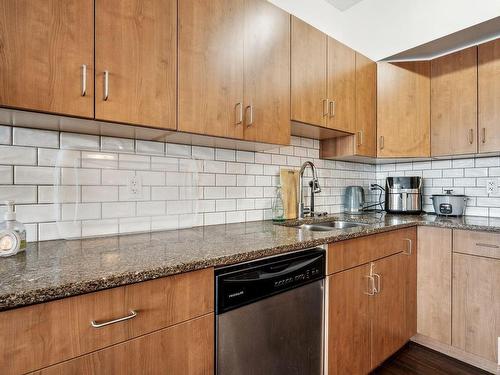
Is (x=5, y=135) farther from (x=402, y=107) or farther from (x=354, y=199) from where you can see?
(x=402, y=107)

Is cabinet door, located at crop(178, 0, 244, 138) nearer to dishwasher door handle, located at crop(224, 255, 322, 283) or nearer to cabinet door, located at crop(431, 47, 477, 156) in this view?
dishwasher door handle, located at crop(224, 255, 322, 283)

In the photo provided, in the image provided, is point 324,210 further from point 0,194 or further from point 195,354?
point 0,194

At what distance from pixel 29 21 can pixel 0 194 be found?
26.0 inches

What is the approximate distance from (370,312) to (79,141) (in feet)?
5.97

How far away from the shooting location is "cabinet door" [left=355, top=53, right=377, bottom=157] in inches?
86.7

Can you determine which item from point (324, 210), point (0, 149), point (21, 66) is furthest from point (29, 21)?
point (324, 210)

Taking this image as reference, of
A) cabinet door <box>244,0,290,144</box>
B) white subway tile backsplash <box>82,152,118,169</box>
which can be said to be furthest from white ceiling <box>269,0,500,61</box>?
white subway tile backsplash <box>82,152,118,169</box>

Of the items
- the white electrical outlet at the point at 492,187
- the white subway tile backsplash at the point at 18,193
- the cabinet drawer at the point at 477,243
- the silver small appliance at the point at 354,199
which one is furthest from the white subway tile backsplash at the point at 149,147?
the white electrical outlet at the point at 492,187

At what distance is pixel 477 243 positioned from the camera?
5.93 feet

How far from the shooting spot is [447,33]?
2.02 meters

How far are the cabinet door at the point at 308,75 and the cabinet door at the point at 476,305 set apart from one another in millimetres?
1345

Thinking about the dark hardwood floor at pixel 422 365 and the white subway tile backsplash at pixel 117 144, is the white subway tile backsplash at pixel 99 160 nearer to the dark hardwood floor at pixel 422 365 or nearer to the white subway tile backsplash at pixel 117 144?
the white subway tile backsplash at pixel 117 144

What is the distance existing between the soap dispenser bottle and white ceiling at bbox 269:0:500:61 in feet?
6.82

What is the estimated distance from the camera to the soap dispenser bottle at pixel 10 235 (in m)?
0.95
